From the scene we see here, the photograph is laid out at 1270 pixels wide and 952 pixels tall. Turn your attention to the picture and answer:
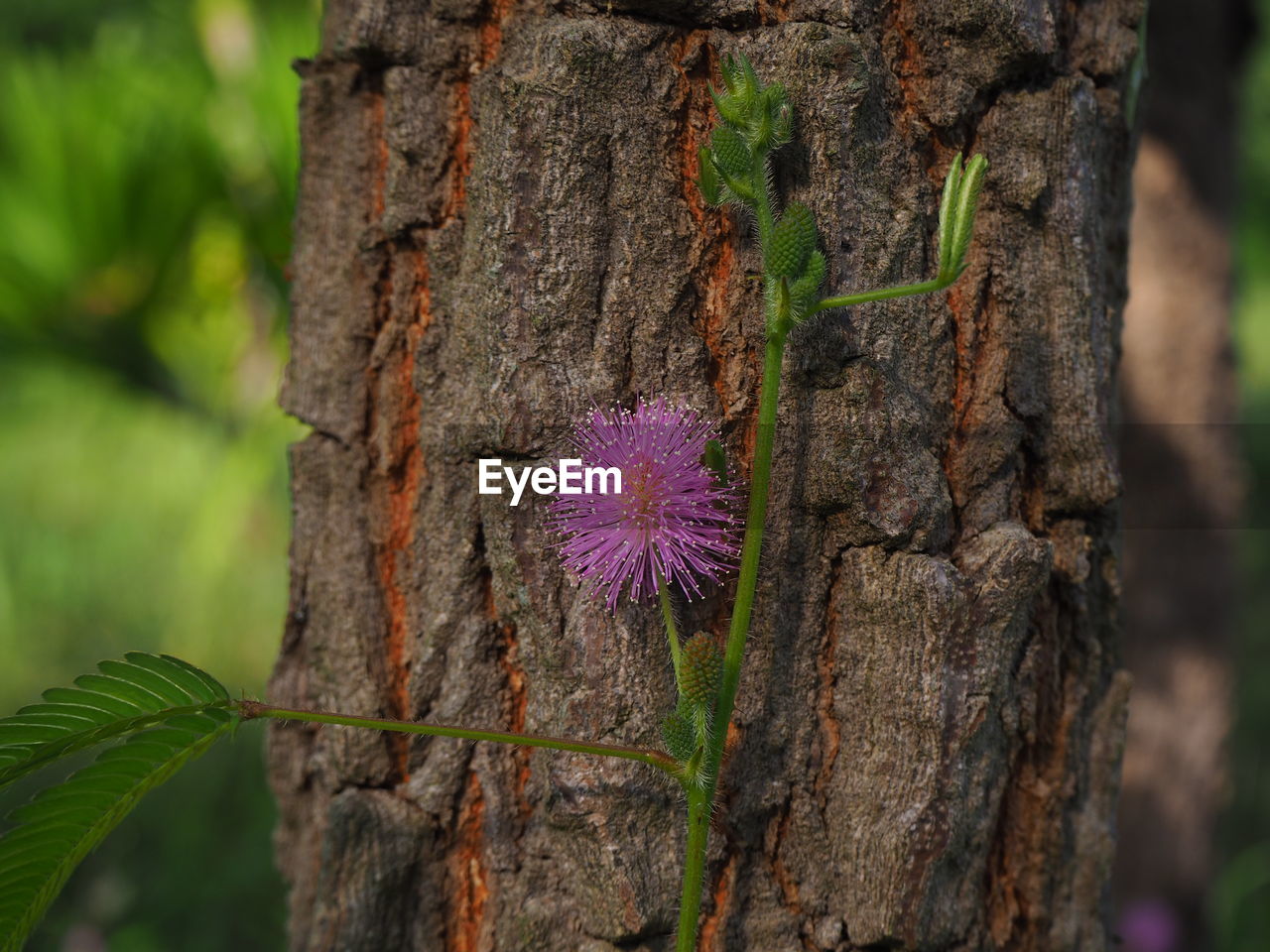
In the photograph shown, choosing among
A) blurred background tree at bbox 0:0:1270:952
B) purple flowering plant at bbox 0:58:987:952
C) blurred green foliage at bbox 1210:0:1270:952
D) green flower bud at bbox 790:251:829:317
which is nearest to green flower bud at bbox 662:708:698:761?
purple flowering plant at bbox 0:58:987:952

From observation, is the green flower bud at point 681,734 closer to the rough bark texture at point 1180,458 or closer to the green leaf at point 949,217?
the green leaf at point 949,217

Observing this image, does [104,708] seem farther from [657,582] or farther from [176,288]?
[176,288]

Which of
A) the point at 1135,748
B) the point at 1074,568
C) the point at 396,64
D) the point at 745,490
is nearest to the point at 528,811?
the point at 745,490

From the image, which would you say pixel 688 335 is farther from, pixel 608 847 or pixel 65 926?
pixel 65 926

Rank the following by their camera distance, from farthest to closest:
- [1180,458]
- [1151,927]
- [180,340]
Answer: [180,340], [1151,927], [1180,458]

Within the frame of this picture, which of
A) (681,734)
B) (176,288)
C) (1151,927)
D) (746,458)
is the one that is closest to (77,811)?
(681,734)

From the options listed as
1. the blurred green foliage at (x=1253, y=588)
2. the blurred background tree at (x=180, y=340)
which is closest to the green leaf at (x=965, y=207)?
the blurred background tree at (x=180, y=340)
